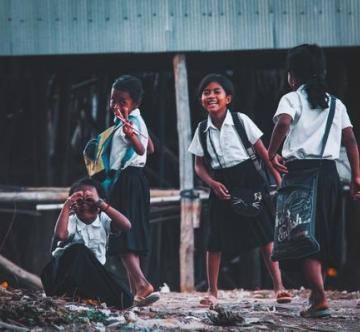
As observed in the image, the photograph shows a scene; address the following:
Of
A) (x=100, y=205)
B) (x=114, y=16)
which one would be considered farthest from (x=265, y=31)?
(x=100, y=205)

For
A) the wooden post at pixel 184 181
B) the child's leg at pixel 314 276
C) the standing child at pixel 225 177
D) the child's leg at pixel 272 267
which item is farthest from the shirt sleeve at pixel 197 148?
the wooden post at pixel 184 181

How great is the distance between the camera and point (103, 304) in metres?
6.89

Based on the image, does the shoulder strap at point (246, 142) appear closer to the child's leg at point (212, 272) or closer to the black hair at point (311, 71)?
the child's leg at point (212, 272)

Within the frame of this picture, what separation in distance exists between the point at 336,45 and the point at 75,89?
14.4 feet

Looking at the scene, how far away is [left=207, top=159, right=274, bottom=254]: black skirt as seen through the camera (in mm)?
8234

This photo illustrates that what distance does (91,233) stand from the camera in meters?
7.54

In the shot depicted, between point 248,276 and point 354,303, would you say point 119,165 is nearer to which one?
point 354,303

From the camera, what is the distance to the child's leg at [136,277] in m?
7.93

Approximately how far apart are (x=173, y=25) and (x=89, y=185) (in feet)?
19.0

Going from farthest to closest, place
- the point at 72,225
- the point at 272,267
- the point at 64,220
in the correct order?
the point at 272,267, the point at 72,225, the point at 64,220

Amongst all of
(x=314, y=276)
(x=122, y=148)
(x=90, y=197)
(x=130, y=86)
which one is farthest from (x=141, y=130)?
(x=314, y=276)

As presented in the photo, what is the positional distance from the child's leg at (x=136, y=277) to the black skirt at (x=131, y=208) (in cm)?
6

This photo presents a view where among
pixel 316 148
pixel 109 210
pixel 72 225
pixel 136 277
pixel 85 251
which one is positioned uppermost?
pixel 316 148

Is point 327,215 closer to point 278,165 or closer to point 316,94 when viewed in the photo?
point 278,165
